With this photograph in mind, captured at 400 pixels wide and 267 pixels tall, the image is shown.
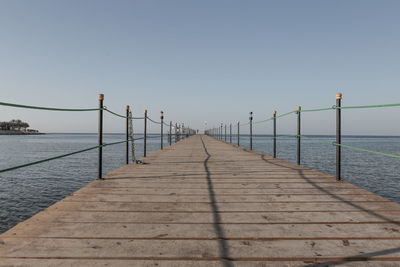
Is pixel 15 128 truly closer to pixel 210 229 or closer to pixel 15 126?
pixel 15 126

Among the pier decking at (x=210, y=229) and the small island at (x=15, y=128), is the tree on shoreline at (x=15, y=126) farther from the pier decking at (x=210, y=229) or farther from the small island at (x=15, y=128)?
the pier decking at (x=210, y=229)

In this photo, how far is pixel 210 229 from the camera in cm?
169

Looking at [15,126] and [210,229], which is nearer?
[210,229]

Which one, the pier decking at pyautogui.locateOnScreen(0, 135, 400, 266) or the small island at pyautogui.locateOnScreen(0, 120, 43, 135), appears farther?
the small island at pyautogui.locateOnScreen(0, 120, 43, 135)

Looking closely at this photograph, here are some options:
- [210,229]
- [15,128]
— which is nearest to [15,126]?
[15,128]

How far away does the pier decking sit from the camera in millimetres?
1325

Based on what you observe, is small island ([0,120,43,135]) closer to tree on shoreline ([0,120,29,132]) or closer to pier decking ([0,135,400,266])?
tree on shoreline ([0,120,29,132])

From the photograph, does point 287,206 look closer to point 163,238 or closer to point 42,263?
point 163,238

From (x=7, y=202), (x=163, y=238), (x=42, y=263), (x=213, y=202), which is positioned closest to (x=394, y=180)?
(x=213, y=202)

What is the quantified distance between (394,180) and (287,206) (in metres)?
10.1

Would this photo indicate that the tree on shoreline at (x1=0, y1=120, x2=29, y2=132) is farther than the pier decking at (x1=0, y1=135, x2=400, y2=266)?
Yes

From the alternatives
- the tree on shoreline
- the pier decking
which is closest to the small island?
the tree on shoreline

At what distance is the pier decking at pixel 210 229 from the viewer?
1.33 m

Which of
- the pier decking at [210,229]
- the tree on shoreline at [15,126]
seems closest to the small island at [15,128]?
the tree on shoreline at [15,126]
